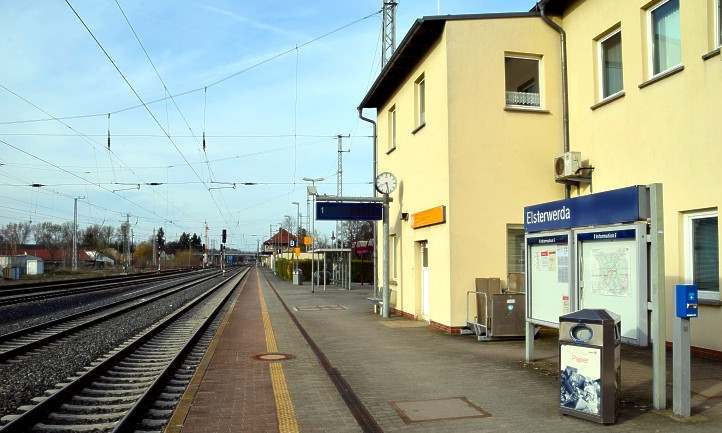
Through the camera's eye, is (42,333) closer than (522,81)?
Yes

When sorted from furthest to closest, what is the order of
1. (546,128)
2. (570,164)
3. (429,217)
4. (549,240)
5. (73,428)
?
(429,217)
(546,128)
(570,164)
(549,240)
(73,428)

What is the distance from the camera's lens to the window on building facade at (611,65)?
12203mm

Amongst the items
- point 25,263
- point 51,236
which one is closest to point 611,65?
point 25,263

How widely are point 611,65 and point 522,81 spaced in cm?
280

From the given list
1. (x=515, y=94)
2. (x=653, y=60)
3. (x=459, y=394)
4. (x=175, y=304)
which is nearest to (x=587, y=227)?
(x=459, y=394)

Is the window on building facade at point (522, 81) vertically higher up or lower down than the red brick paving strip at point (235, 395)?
higher up

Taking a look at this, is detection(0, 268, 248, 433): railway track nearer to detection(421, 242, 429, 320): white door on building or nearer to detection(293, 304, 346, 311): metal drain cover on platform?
detection(421, 242, 429, 320): white door on building

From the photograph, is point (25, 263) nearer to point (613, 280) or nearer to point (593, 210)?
point (593, 210)

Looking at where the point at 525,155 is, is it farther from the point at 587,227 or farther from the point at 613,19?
the point at 587,227

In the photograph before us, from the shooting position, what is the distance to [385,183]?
17609mm

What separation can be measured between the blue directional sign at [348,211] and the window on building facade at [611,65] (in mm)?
7334

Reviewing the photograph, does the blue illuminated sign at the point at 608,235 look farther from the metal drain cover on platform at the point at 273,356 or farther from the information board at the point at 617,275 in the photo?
Answer: the metal drain cover on platform at the point at 273,356

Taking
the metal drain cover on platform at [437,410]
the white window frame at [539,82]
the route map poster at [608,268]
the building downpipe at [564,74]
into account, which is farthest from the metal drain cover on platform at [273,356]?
the white window frame at [539,82]

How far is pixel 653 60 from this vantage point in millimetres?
10992
